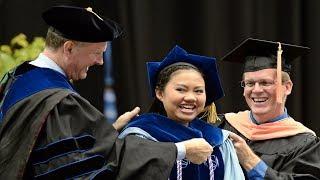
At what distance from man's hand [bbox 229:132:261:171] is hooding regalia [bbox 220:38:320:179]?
8 centimetres

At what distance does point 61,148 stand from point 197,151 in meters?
0.66

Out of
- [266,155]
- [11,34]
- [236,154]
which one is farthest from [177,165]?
[11,34]

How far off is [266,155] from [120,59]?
2.52 m

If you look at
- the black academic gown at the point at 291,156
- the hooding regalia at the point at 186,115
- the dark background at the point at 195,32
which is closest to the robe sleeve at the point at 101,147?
the hooding regalia at the point at 186,115

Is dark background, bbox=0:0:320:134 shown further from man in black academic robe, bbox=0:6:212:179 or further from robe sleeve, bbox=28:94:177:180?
robe sleeve, bbox=28:94:177:180

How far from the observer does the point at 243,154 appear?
301 cm

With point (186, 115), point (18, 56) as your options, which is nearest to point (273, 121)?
point (186, 115)

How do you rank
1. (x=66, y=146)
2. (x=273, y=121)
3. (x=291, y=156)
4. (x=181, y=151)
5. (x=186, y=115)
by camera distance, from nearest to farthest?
1. (x=66, y=146)
2. (x=181, y=151)
3. (x=186, y=115)
4. (x=291, y=156)
5. (x=273, y=121)

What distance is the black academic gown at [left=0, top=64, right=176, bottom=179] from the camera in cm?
250

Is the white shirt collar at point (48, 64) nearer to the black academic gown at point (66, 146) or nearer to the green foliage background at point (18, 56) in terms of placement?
the black academic gown at point (66, 146)

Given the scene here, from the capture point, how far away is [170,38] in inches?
218

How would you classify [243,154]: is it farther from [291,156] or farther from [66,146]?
[66,146]

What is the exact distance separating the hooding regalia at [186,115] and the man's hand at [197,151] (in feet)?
0.41

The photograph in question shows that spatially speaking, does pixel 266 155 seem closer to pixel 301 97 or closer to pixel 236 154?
pixel 236 154
